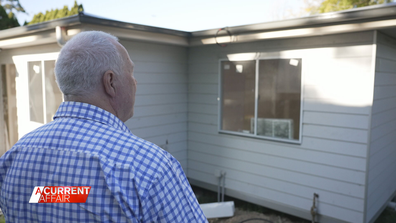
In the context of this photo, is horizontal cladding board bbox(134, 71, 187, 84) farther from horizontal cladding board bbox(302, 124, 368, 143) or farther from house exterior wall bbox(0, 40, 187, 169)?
horizontal cladding board bbox(302, 124, 368, 143)

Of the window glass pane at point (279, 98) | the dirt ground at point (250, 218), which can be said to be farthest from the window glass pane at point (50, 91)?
the window glass pane at point (279, 98)

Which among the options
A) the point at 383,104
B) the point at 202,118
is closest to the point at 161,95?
the point at 202,118

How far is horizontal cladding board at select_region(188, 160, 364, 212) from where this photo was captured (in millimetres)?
3820

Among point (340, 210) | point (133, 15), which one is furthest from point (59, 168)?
point (133, 15)

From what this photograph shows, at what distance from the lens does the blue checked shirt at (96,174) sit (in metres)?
0.81

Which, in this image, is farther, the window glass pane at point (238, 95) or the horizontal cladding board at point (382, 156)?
the window glass pane at point (238, 95)

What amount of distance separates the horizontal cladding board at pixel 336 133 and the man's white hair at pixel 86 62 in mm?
3517

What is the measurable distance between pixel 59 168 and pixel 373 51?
3702 millimetres

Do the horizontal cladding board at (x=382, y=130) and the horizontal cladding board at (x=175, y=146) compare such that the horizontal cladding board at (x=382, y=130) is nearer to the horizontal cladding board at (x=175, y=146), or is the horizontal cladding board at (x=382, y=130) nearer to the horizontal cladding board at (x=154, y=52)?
the horizontal cladding board at (x=175, y=146)

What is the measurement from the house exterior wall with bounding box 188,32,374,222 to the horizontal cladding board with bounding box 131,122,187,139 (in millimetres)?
653

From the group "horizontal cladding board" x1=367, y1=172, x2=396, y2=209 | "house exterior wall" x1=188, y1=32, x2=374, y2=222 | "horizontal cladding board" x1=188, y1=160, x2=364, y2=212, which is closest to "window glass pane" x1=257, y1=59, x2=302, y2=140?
"house exterior wall" x1=188, y1=32, x2=374, y2=222

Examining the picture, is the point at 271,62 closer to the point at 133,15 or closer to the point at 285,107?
the point at 285,107

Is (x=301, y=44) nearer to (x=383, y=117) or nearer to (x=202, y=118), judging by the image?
(x=383, y=117)

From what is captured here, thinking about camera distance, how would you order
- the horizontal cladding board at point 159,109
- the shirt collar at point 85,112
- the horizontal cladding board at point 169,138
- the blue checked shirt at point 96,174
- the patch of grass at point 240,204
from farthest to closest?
the horizontal cladding board at point 169,138 < the horizontal cladding board at point 159,109 < the patch of grass at point 240,204 < the shirt collar at point 85,112 < the blue checked shirt at point 96,174
